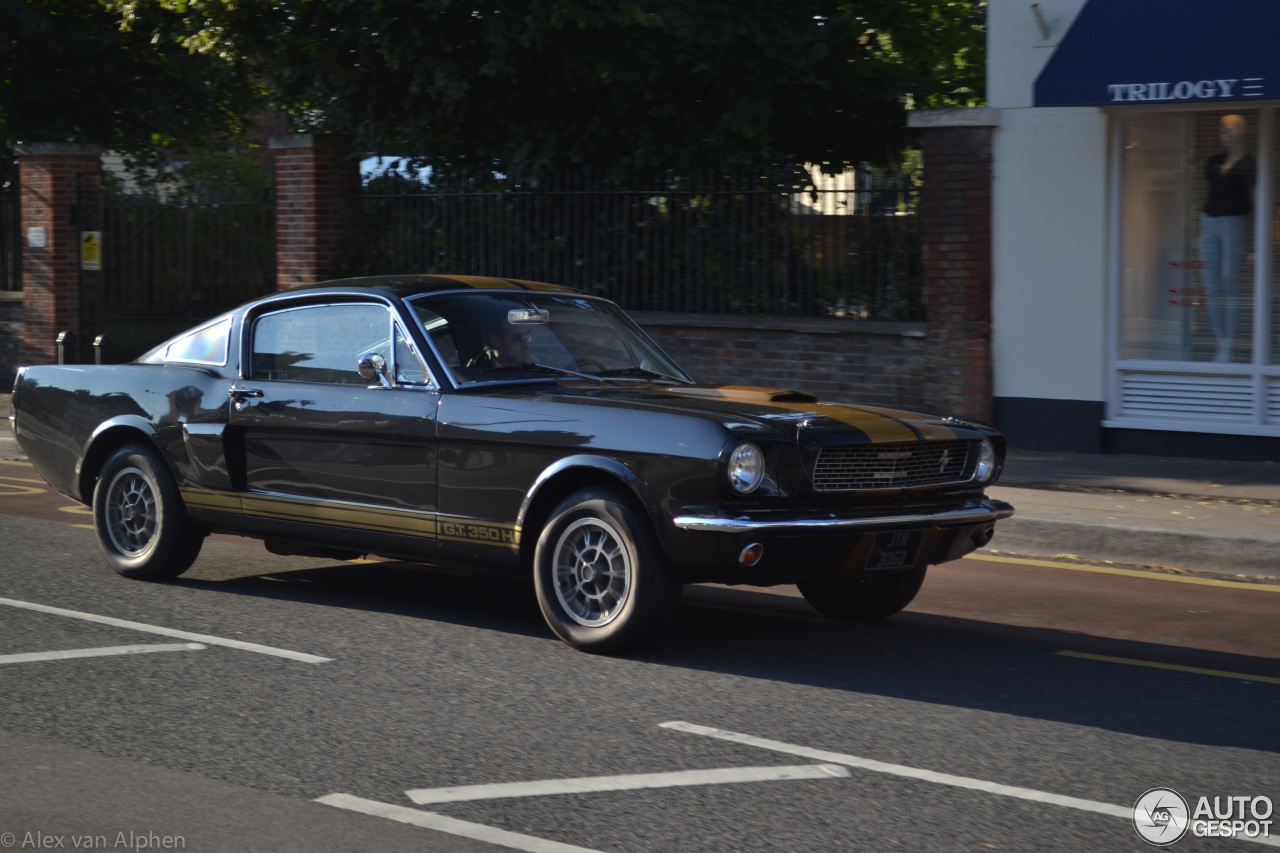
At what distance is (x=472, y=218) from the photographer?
16.6 metres

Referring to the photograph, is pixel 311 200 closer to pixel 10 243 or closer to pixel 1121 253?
pixel 10 243

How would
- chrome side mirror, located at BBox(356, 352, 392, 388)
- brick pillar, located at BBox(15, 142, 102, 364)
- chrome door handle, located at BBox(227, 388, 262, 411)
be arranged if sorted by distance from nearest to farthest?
1. chrome side mirror, located at BBox(356, 352, 392, 388)
2. chrome door handle, located at BBox(227, 388, 262, 411)
3. brick pillar, located at BBox(15, 142, 102, 364)

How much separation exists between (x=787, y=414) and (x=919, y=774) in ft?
5.95

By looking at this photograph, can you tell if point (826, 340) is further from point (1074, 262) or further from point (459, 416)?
point (459, 416)

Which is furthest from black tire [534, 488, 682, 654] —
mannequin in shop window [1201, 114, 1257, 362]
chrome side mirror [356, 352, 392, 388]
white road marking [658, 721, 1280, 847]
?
mannequin in shop window [1201, 114, 1257, 362]

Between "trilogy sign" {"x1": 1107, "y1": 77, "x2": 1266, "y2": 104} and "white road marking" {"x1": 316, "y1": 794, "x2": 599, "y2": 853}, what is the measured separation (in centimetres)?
964

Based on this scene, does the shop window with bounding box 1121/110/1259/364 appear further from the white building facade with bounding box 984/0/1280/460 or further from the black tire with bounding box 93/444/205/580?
the black tire with bounding box 93/444/205/580

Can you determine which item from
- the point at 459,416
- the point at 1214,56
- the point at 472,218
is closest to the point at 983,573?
the point at 459,416

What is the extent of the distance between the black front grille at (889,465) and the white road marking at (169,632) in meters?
2.22

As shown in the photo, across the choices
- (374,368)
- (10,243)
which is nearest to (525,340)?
(374,368)

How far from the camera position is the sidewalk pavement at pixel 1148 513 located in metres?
9.00

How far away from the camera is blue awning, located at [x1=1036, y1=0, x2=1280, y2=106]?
38.2ft

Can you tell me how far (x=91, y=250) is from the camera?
19.5m

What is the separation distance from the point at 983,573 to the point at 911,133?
8.18 m
